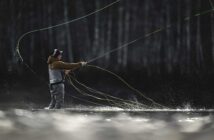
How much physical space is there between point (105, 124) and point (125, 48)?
2.25ft

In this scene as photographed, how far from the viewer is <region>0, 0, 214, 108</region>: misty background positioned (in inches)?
123

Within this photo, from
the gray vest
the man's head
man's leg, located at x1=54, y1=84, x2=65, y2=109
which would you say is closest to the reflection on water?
man's leg, located at x1=54, y1=84, x2=65, y2=109

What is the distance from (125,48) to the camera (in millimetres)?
3160

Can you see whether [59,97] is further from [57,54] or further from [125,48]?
[125,48]

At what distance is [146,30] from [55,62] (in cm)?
65

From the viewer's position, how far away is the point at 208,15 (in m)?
3.08

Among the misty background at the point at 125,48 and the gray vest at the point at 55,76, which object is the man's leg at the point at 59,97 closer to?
the gray vest at the point at 55,76

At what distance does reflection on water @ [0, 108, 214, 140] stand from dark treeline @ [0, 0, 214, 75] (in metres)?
0.36

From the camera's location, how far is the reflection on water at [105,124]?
2.39 metres

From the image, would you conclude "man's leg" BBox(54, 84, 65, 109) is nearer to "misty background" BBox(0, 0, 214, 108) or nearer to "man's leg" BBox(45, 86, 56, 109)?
"man's leg" BBox(45, 86, 56, 109)

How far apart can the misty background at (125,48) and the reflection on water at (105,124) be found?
0.21 m

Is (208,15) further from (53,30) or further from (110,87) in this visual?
(53,30)

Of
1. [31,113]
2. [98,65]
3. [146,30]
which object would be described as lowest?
[31,113]

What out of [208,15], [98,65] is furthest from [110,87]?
[208,15]
